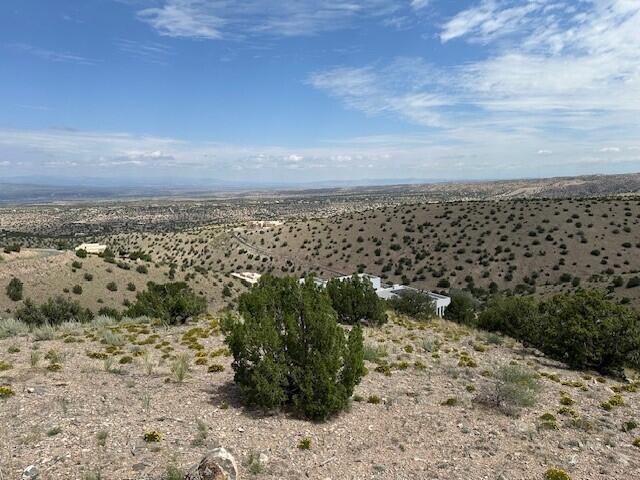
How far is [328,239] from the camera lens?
70812 mm

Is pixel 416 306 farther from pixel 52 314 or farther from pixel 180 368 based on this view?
pixel 52 314

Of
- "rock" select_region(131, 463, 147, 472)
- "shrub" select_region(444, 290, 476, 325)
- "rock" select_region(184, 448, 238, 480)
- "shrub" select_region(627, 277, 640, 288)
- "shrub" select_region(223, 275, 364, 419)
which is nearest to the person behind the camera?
"rock" select_region(184, 448, 238, 480)

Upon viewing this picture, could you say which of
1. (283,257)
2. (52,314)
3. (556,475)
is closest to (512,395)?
(556,475)

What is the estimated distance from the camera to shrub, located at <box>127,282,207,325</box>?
67.9 feet

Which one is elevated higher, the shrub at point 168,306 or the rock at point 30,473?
the rock at point 30,473

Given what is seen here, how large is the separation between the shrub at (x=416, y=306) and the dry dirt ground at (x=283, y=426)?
13352 mm

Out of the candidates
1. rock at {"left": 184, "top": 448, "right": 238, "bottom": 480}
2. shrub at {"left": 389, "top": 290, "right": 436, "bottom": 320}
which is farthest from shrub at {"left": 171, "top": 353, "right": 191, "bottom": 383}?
shrub at {"left": 389, "top": 290, "right": 436, "bottom": 320}

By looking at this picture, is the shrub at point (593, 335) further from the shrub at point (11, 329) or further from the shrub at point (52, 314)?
the shrub at point (52, 314)

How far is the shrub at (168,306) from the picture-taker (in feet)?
67.9

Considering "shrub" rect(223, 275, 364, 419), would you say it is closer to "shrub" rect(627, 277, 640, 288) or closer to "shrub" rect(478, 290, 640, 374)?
"shrub" rect(478, 290, 640, 374)

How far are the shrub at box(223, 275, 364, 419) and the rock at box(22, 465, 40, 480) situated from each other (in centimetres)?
400

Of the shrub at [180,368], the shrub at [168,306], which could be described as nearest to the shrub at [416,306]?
the shrub at [168,306]

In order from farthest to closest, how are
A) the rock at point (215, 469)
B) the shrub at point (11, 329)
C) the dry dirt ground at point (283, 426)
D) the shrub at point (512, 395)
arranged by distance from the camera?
the shrub at point (11, 329) < the shrub at point (512, 395) < the dry dirt ground at point (283, 426) < the rock at point (215, 469)

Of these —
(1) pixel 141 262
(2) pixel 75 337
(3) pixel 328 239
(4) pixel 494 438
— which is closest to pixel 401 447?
(4) pixel 494 438
